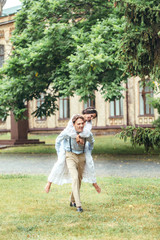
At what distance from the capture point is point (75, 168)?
7094mm

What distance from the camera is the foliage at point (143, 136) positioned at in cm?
1524

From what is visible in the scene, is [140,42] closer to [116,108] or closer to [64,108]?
[116,108]

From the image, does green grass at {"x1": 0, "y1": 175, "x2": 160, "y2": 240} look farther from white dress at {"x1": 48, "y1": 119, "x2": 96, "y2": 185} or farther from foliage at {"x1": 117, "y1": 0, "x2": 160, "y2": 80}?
foliage at {"x1": 117, "y1": 0, "x2": 160, "y2": 80}

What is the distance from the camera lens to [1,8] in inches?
1796

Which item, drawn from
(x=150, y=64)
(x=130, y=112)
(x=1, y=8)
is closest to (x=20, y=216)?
(x=150, y=64)

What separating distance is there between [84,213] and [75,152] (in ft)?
3.56

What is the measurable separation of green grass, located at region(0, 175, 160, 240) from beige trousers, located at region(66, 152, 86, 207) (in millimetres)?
345

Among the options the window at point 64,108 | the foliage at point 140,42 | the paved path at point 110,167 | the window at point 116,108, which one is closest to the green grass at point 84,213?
the paved path at point 110,167

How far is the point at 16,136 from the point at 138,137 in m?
13.1

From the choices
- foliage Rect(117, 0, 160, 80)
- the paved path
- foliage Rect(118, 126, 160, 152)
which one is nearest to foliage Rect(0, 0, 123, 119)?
foliage Rect(118, 126, 160, 152)

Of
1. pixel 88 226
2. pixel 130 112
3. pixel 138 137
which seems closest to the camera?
pixel 88 226

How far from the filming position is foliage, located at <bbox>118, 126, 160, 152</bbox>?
50.0 ft

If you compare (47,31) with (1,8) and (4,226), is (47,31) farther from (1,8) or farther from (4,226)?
(1,8)

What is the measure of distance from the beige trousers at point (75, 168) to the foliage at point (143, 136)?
27.0 feet
